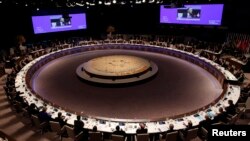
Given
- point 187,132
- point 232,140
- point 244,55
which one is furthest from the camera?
point 244,55

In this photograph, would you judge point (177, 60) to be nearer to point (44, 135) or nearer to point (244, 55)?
point (244, 55)

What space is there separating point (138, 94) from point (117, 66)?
12.5 feet

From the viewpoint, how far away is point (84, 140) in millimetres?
8391

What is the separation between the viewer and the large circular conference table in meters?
9.03

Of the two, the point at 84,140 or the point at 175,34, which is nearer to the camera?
the point at 84,140

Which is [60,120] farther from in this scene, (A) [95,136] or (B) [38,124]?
(A) [95,136]

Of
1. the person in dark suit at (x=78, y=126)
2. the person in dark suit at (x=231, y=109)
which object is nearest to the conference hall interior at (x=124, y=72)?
the person in dark suit at (x=78, y=126)

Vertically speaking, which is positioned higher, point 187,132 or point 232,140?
point 232,140

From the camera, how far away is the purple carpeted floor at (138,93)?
1112 centimetres

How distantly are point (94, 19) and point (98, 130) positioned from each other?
19.8 meters

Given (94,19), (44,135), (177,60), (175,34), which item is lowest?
(44,135)

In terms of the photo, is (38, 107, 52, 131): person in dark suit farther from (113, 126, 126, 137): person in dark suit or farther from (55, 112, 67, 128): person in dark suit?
(113, 126, 126, 137): person in dark suit

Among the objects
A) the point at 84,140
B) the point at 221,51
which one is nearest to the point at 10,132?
the point at 84,140

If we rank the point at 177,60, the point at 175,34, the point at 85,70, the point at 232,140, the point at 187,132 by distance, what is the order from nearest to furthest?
1. the point at 232,140
2. the point at 187,132
3. the point at 85,70
4. the point at 177,60
5. the point at 175,34
